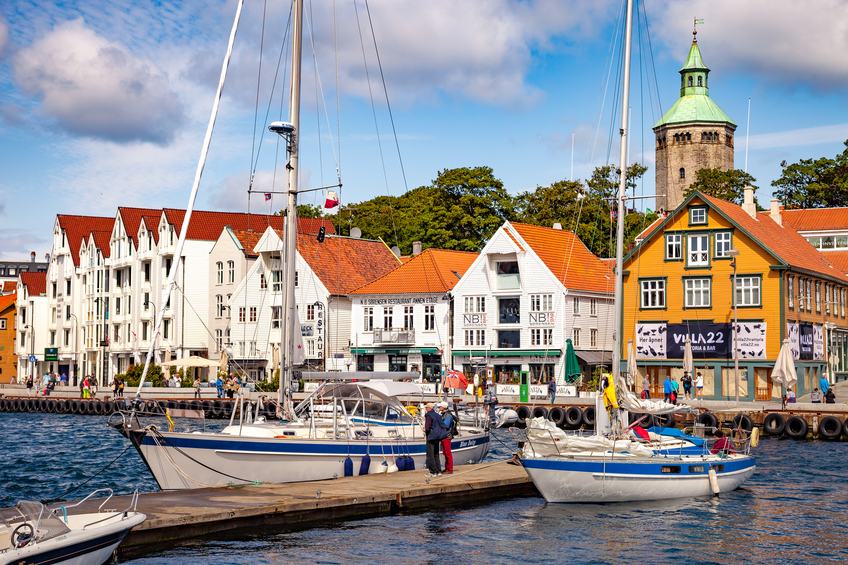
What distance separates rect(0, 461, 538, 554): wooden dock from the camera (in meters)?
18.5

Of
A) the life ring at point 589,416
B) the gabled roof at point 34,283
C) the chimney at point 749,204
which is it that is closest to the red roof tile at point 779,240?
the chimney at point 749,204

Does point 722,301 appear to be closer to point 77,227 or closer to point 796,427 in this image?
point 796,427

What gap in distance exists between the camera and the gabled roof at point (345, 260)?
76312mm

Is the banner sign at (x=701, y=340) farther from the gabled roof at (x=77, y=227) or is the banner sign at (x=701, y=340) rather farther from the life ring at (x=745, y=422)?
the gabled roof at (x=77, y=227)

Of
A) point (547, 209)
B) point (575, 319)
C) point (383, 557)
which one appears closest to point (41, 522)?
point (383, 557)

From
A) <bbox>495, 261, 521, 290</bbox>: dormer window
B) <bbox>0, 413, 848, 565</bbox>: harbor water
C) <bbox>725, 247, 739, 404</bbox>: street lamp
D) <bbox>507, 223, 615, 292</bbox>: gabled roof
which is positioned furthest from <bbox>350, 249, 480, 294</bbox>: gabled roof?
<bbox>0, 413, 848, 565</bbox>: harbor water

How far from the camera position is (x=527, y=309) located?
67.6 meters

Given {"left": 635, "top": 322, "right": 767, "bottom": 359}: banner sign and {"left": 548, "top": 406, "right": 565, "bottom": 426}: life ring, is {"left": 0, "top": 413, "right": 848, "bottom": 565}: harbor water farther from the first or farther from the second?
{"left": 635, "top": 322, "right": 767, "bottom": 359}: banner sign

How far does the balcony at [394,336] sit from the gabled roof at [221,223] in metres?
15.5

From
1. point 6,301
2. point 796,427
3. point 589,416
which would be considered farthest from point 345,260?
point 6,301

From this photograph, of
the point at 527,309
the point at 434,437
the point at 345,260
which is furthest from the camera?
the point at 345,260

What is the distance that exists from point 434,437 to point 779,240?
45.8 metres

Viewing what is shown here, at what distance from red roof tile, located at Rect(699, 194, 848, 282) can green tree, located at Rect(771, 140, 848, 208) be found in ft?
112

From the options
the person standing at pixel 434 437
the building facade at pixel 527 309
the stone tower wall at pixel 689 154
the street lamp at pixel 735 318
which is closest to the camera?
the person standing at pixel 434 437
